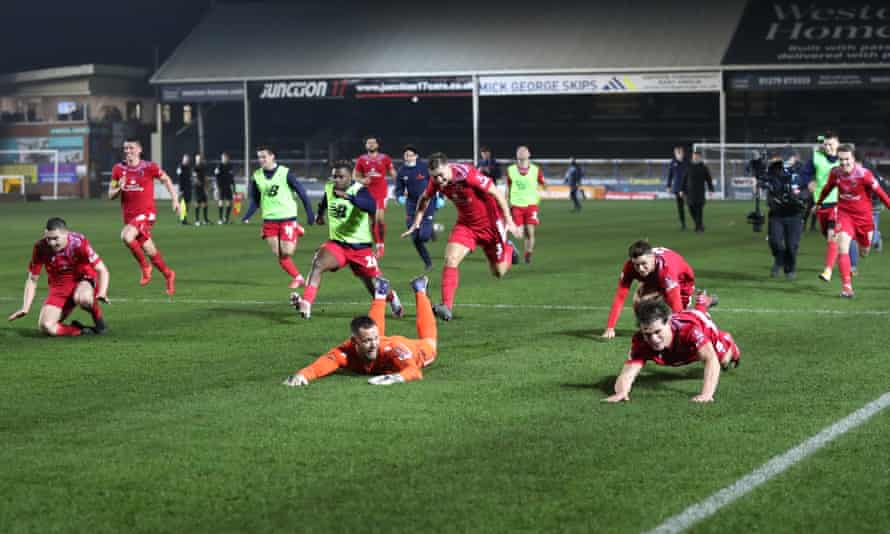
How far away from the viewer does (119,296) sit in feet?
64.5

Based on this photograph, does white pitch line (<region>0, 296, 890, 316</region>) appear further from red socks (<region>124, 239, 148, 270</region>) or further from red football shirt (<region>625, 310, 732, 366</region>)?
red football shirt (<region>625, 310, 732, 366</region>)

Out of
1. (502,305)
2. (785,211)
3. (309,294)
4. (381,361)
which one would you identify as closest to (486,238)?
(502,305)

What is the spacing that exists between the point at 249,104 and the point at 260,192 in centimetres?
4354

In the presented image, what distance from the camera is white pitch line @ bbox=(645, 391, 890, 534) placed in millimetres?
7078

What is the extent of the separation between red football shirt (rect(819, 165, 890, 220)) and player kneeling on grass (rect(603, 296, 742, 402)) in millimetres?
8443

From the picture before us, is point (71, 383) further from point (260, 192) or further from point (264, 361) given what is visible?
point (260, 192)

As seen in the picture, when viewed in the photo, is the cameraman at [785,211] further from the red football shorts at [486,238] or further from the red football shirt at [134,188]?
the red football shirt at [134,188]

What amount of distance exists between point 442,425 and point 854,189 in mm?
10670

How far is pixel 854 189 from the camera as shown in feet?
61.2

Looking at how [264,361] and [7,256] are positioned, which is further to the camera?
[7,256]

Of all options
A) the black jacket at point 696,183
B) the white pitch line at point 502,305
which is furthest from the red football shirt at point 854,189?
the black jacket at point 696,183

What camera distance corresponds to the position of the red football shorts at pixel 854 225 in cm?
1872

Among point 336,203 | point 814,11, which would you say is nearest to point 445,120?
point 814,11

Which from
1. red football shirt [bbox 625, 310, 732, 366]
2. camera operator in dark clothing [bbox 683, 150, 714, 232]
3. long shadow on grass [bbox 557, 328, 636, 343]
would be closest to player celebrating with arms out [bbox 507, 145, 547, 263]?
camera operator in dark clothing [bbox 683, 150, 714, 232]
